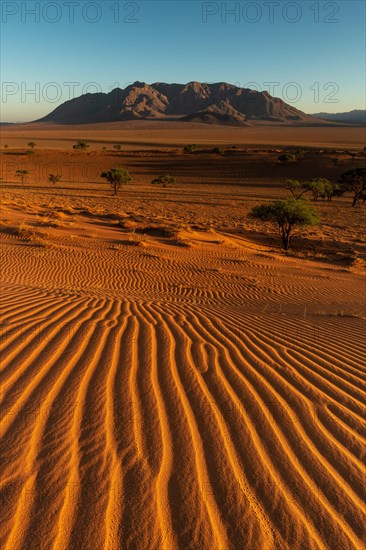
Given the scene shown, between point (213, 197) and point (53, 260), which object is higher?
point (213, 197)

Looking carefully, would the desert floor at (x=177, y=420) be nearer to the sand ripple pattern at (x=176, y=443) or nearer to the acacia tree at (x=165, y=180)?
the sand ripple pattern at (x=176, y=443)

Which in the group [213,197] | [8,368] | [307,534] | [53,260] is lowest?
[307,534]

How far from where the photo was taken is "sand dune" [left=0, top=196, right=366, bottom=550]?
206 centimetres

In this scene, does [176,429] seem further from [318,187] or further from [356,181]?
[356,181]

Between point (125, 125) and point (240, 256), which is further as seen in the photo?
point (125, 125)

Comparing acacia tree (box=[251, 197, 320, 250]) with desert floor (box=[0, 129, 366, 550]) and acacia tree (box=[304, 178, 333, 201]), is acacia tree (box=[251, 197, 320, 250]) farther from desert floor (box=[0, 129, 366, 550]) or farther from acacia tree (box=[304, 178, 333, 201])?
acacia tree (box=[304, 178, 333, 201])

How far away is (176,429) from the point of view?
2.82 metres

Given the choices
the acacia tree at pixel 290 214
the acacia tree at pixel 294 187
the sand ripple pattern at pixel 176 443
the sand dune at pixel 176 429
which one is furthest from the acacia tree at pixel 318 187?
the sand ripple pattern at pixel 176 443

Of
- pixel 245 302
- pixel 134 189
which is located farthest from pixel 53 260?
pixel 134 189

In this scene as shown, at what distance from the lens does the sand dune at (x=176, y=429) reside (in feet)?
6.76

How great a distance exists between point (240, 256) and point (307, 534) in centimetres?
1358

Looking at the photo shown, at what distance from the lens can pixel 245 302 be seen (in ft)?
29.5

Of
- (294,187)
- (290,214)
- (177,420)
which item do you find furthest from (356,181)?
(177,420)

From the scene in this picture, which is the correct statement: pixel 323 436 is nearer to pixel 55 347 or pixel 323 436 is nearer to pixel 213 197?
pixel 55 347
